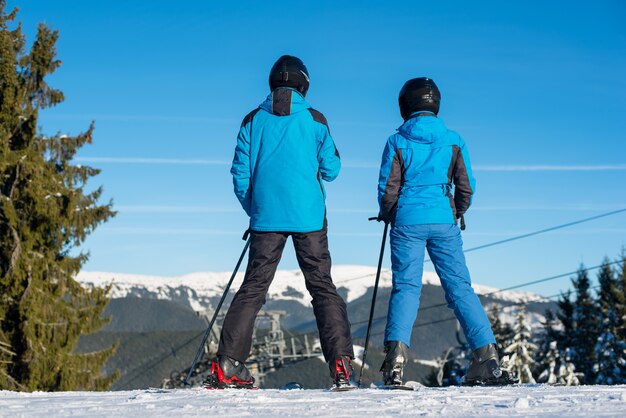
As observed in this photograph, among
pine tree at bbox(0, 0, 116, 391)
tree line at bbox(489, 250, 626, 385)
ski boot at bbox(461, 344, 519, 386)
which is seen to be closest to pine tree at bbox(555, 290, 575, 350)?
tree line at bbox(489, 250, 626, 385)

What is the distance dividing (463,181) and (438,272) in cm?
75

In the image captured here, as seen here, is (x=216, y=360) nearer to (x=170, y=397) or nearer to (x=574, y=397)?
(x=170, y=397)

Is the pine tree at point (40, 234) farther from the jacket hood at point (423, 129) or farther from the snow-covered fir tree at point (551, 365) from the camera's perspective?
the snow-covered fir tree at point (551, 365)

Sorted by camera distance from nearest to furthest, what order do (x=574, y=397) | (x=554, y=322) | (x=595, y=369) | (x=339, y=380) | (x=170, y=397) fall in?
1. (x=574, y=397)
2. (x=170, y=397)
3. (x=339, y=380)
4. (x=595, y=369)
5. (x=554, y=322)

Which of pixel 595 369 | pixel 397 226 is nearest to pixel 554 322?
pixel 595 369

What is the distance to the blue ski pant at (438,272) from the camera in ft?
18.8

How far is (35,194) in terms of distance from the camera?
17703mm

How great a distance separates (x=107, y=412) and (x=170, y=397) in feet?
2.68

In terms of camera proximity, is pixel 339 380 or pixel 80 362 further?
pixel 80 362

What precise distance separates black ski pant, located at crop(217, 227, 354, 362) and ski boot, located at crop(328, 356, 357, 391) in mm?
146

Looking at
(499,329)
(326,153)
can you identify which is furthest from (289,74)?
(499,329)

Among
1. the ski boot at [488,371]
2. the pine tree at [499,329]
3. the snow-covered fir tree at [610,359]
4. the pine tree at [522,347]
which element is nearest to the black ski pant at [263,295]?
the ski boot at [488,371]

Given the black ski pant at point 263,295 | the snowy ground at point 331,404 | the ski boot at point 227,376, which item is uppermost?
the black ski pant at point 263,295

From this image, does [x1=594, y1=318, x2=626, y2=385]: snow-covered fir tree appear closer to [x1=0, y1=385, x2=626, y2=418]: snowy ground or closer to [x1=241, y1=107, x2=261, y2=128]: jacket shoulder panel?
[x1=241, y1=107, x2=261, y2=128]: jacket shoulder panel
